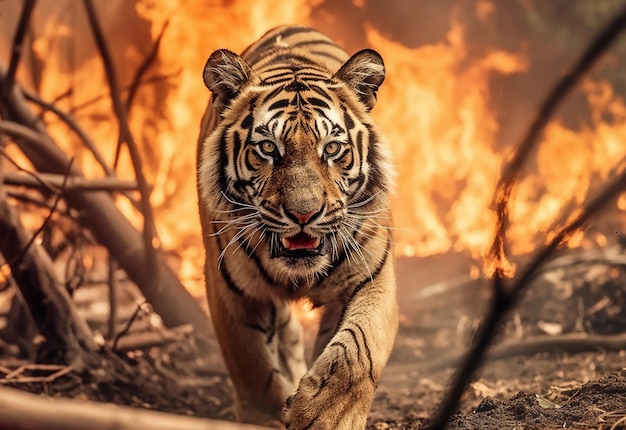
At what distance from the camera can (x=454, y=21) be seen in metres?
9.05

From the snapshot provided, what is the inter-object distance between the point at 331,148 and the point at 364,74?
493mm

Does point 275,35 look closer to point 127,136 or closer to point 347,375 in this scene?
point 127,136

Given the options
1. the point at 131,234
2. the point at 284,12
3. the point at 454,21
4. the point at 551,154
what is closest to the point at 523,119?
the point at 551,154

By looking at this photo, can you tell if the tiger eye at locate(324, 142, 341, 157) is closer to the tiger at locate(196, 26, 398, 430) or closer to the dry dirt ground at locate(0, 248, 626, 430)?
the tiger at locate(196, 26, 398, 430)

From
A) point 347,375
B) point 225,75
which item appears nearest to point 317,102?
point 225,75

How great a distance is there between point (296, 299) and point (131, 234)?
2.32 metres

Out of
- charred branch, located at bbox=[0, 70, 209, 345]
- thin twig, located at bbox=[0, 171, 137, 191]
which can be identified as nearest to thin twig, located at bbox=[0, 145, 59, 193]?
thin twig, located at bbox=[0, 171, 137, 191]

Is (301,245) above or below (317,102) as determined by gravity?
below

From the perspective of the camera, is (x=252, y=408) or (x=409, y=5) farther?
(x=409, y=5)

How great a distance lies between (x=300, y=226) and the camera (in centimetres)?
335

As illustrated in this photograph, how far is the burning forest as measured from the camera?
161 inches

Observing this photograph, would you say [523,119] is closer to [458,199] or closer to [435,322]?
[458,199]

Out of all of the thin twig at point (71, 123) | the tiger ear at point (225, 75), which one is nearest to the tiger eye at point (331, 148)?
the tiger ear at point (225, 75)

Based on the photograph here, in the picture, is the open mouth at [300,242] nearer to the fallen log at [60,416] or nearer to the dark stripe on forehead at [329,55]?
the dark stripe on forehead at [329,55]
